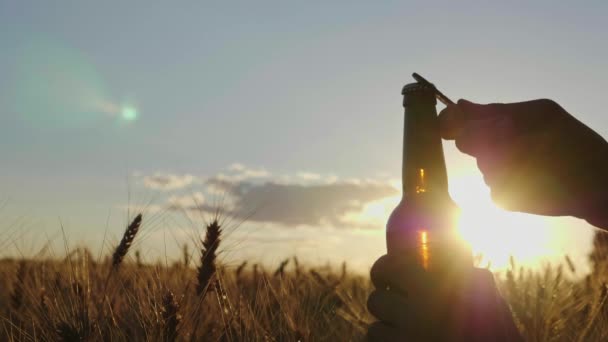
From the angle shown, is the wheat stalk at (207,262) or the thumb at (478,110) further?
the wheat stalk at (207,262)

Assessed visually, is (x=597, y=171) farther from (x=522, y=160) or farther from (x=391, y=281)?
(x=391, y=281)

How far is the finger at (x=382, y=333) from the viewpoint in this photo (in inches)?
90.9

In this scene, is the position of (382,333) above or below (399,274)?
below

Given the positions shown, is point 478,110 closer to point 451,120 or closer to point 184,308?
point 451,120

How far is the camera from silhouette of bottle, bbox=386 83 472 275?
9.06 ft

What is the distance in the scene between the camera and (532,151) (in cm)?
276

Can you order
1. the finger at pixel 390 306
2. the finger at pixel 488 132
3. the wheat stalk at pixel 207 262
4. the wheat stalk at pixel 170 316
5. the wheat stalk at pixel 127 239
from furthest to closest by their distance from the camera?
the wheat stalk at pixel 127 239, the wheat stalk at pixel 207 262, the finger at pixel 488 132, the wheat stalk at pixel 170 316, the finger at pixel 390 306

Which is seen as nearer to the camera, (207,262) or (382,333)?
(382,333)

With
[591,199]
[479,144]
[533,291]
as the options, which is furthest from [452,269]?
[533,291]

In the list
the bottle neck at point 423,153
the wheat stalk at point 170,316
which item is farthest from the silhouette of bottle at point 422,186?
the wheat stalk at point 170,316

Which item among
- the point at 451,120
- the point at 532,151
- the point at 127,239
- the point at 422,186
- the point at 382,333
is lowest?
the point at 382,333

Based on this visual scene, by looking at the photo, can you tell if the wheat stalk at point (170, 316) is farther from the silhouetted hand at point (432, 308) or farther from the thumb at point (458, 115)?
the thumb at point (458, 115)

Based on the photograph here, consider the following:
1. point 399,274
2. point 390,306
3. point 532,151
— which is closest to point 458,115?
point 532,151

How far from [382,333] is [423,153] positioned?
2.79ft
